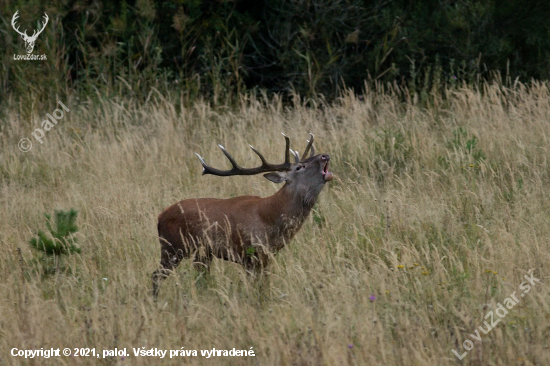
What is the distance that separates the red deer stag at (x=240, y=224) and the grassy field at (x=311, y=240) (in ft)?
0.58

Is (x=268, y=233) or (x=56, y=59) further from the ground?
(x=56, y=59)

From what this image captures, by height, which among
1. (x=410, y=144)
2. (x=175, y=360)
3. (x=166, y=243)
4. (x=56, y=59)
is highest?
(x=56, y=59)

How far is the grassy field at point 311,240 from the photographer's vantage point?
12.2 feet

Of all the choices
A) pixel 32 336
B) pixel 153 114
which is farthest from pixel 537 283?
pixel 153 114

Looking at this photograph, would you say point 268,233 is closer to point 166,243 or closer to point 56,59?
point 166,243

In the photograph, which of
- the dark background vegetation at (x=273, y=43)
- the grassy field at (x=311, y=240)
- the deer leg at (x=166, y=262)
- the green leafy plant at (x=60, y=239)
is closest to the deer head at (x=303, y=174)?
the grassy field at (x=311, y=240)

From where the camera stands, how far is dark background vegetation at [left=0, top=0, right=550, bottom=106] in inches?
387

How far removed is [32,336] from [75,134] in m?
5.40

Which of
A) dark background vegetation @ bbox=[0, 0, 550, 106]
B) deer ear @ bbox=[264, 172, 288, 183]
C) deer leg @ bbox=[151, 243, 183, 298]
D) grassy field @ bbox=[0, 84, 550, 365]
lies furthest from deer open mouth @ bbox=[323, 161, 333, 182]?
dark background vegetation @ bbox=[0, 0, 550, 106]

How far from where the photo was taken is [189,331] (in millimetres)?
3957

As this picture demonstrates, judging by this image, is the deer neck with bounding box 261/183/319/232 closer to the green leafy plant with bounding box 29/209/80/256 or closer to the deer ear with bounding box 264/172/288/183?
the deer ear with bounding box 264/172/288/183

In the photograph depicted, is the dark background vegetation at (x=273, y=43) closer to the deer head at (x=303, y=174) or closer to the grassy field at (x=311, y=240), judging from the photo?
the grassy field at (x=311, y=240)

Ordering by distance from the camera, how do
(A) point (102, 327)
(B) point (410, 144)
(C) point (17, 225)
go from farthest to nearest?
(B) point (410, 144)
(C) point (17, 225)
(A) point (102, 327)

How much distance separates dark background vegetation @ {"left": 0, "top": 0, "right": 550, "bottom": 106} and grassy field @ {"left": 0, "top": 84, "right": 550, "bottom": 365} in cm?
68
